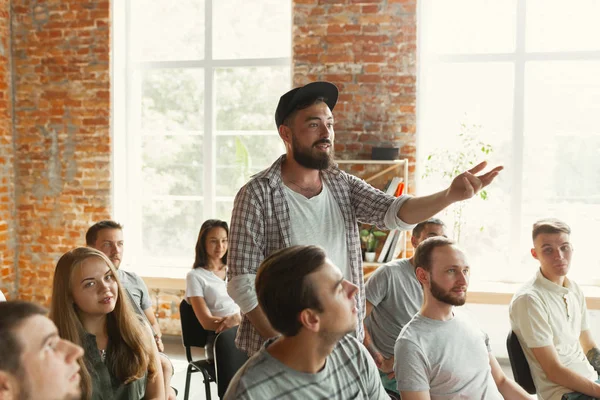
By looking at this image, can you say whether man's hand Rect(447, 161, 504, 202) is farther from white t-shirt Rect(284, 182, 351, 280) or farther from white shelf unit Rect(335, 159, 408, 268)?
white shelf unit Rect(335, 159, 408, 268)

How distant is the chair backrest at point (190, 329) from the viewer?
4004 millimetres

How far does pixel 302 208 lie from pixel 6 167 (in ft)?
14.3

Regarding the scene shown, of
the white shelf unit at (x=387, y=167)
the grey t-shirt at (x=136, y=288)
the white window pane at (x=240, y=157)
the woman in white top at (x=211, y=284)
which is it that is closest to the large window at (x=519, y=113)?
the white shelf unit at (x=387, y=167)

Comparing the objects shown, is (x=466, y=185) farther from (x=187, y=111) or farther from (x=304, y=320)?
A: (x=187, y=111)

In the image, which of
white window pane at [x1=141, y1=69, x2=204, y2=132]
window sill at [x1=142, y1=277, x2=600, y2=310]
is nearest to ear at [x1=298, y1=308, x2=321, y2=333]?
window sill at [x1=142, y1=277, x2=600, y2=310]

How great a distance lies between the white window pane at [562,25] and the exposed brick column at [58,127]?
363 cm

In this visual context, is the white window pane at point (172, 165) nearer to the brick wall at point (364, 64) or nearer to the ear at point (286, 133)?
the brick wall at point (364, 64)

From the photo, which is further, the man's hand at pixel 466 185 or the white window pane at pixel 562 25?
the white window pane at pixel 562 25

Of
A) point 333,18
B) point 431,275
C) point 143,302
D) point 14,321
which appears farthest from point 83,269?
point 333,18

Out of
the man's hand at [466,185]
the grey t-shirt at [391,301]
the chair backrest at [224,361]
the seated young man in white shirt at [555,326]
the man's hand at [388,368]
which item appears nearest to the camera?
the man's hand at [466,185]

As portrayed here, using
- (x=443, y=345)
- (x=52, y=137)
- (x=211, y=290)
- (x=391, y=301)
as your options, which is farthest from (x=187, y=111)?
(x=443, y=345)

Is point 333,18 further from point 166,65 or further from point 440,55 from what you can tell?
point 166,65

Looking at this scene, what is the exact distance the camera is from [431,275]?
2631 mm

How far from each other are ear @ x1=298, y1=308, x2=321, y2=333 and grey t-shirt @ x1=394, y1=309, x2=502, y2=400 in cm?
81
